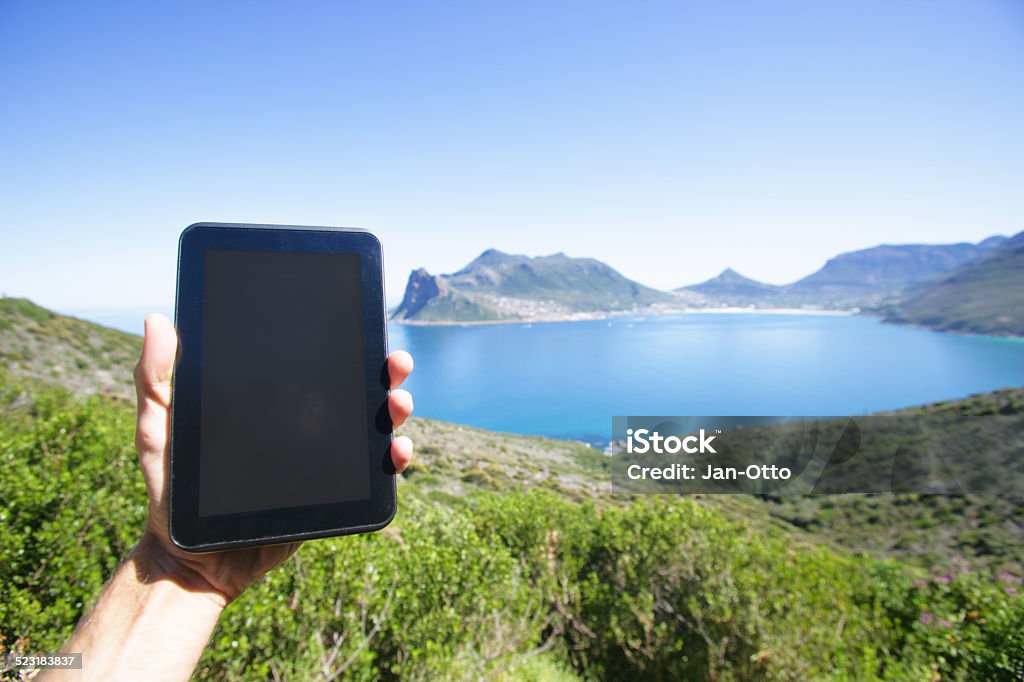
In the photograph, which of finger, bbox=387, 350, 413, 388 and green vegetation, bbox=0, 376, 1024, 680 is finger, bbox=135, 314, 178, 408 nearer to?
finger, bbox=387, 350, 413, 388

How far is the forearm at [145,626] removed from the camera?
4.52 feet

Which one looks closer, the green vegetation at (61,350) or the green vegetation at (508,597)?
the green vegetation at (508,597)

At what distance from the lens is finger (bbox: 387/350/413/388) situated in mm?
1800

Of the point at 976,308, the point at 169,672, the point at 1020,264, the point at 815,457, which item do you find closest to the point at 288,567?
the point at 169,672

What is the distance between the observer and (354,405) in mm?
1738

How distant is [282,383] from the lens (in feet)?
5.55

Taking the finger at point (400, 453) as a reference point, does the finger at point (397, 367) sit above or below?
above

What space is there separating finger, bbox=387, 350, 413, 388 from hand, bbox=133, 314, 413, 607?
4cm

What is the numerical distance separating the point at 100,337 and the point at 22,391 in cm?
3377

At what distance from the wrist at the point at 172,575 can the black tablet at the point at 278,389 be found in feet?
0.89

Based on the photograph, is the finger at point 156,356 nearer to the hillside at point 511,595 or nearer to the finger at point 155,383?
the finger at point 155,383

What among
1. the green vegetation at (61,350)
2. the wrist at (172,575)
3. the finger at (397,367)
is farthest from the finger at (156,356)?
the green vegetation at (61,350)

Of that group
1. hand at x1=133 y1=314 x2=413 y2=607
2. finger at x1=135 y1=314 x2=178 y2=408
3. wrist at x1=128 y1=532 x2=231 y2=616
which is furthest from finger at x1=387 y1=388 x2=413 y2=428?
wrist at x1=128 y1=532 x2=231 y2=616

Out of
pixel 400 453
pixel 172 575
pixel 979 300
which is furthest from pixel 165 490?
pixel 979 300
